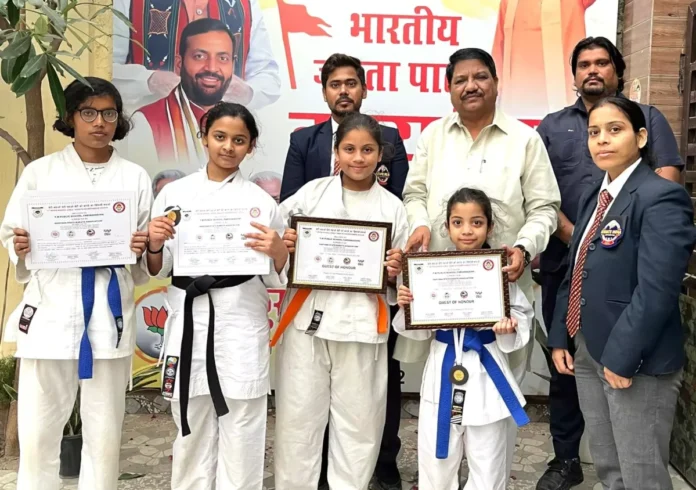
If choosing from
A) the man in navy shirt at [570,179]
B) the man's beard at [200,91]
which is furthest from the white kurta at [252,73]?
the man in navy shirt at [570,179]

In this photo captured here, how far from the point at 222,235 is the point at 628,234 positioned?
1564 millimetres

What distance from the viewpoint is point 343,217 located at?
9.37ft

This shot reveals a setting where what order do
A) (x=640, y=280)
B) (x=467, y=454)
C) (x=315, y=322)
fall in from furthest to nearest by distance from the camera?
(x=315, y=322), (x=467, y=454), (x=640, y=280)

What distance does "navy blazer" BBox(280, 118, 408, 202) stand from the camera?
10.6ft

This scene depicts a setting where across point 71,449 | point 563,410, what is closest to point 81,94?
point 71,449

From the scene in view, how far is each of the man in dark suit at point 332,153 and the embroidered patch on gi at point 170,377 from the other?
969 mm

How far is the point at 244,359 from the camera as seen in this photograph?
8.86 feet

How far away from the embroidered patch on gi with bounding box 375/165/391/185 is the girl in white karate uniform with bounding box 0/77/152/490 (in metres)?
1.14

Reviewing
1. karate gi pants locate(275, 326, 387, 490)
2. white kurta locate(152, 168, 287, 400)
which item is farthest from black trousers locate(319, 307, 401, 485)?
white kurta locate(152, 168, 287, 400)

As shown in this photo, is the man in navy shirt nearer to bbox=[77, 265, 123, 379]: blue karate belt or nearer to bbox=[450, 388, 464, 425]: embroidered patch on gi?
bbox=[450, 388, 464, 425]: embroidered patch on gi

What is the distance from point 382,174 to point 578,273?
1130 millimetres

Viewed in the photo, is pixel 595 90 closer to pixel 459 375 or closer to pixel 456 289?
pixel 456 289

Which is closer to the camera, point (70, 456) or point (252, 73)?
point (70, 456)

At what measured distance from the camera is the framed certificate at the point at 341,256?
9.02 feet
